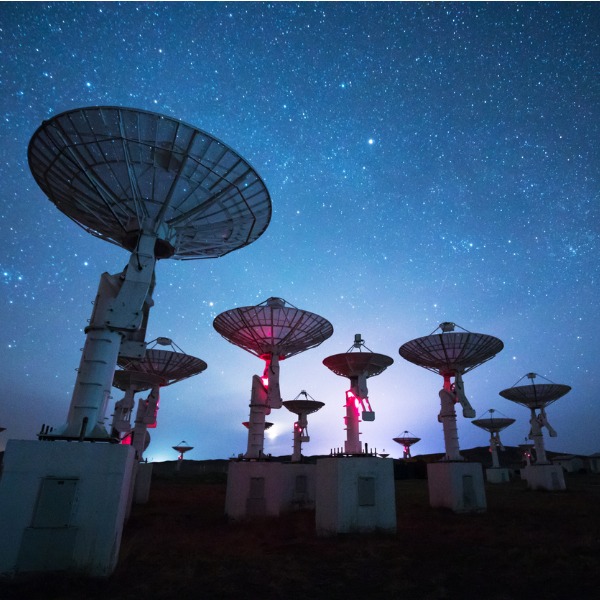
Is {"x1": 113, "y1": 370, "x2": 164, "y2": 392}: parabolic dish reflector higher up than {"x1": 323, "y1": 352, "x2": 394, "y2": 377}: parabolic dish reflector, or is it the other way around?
{"x1": 323, "y1": 352, "x2": 394, "y2": 377}: parabolic dish reflector

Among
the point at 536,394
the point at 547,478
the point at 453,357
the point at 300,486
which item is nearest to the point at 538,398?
the point at 536,394

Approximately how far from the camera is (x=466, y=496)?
27.1 m

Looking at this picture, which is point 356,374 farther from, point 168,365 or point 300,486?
point 168,365

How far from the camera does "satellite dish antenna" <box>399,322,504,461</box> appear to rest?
2880 centimetres

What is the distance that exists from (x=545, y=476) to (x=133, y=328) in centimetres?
4816

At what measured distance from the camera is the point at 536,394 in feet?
146

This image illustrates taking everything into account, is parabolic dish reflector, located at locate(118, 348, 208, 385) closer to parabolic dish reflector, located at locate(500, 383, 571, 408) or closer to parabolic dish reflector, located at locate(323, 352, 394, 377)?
parabolic dish reflector, located at locate(323, 352, 394, 377)

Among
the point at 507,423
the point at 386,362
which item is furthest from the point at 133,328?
the point at 507,423

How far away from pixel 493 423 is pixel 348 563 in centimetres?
6223

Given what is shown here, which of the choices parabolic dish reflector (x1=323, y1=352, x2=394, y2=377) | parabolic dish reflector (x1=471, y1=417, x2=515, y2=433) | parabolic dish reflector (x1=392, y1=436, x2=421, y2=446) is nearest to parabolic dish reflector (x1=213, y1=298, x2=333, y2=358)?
parabolic dish reflector (x1=323, y1=352, x2=394, y2=377)

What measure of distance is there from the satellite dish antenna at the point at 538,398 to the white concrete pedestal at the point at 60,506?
44.9 metres

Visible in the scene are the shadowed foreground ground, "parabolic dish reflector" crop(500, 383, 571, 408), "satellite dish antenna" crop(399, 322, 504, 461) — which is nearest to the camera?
the shadowed foreground ground

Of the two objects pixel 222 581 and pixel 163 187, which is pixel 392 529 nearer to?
pixel 222 581

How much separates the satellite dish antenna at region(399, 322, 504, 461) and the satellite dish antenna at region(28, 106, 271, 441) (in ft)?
60.4
